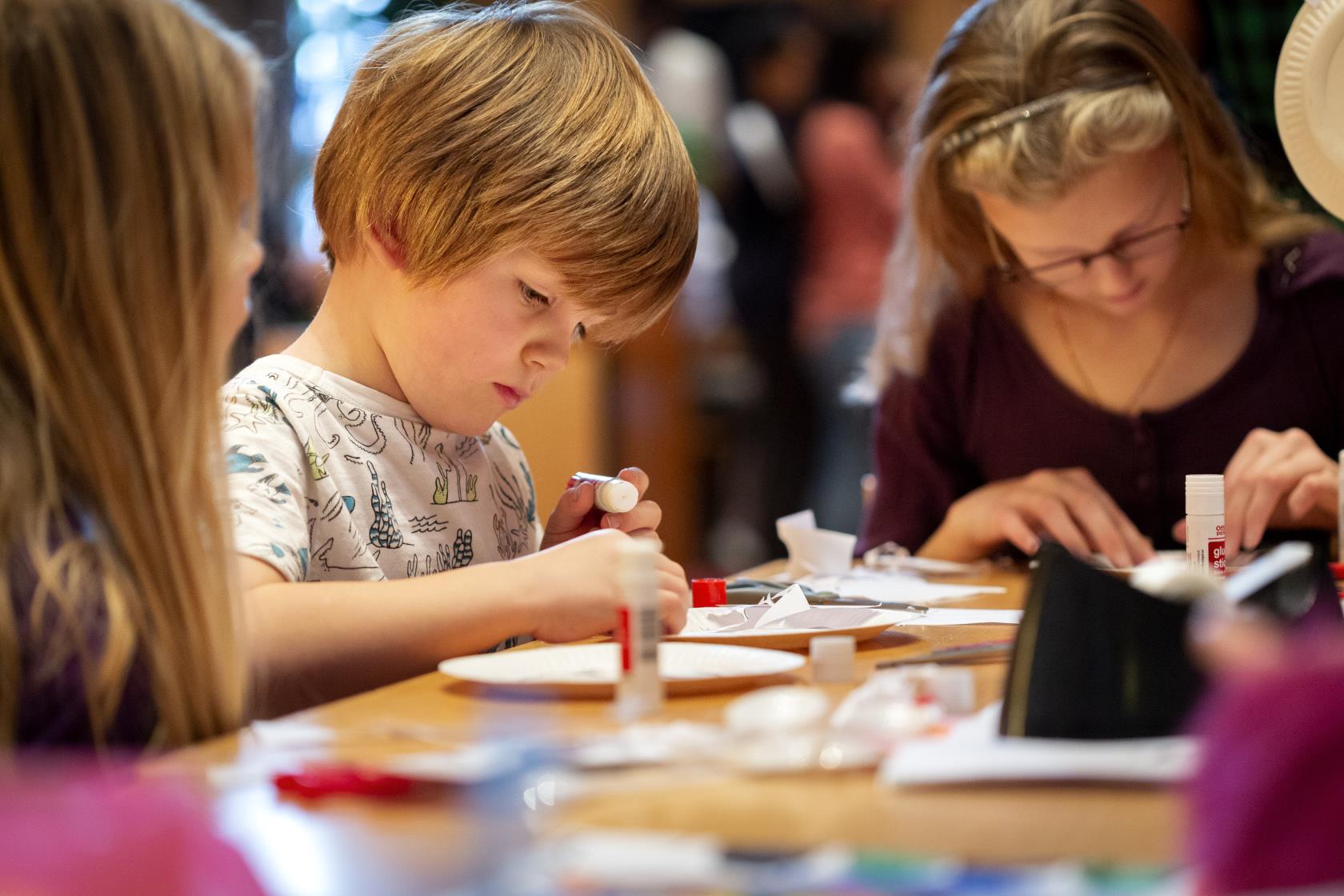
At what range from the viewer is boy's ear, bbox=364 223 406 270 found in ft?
4.26

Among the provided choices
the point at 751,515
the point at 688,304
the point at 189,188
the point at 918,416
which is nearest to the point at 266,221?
the point at 688,304

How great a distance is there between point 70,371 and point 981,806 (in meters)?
0.50

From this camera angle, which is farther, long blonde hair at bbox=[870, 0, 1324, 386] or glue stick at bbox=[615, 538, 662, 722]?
long blonde hair at bbox=[870, 0, 1324, 386]

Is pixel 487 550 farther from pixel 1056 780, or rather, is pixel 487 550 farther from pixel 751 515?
pixel 751 515

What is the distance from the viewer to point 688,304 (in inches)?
202

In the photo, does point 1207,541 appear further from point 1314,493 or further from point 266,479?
point 266,479

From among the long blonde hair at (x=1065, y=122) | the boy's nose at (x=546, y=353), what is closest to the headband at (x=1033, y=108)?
the long blonde hair at (x=1065, y=122)

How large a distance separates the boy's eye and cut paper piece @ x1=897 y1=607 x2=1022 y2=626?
1.41 ft

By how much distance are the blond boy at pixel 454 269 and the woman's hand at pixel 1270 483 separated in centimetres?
62

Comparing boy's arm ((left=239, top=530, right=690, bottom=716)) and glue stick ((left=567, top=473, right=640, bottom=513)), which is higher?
glue stick ((left=567, top=473, right=640, bottom=513))

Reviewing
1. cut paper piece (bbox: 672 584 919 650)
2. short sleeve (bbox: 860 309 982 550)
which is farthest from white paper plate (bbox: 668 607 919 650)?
short sleeve (bbox: 860 309 982 550)

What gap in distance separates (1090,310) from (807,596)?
2.67ft

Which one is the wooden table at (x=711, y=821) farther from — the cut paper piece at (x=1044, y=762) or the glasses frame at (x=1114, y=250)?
the glasses frame at (x=1114, y=250)

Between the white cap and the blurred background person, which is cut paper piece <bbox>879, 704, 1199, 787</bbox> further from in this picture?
the blurred background person
